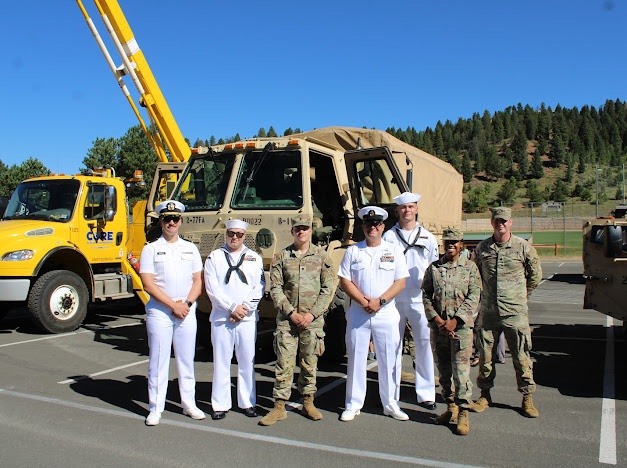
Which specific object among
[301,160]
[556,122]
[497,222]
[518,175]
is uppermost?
[556,122]

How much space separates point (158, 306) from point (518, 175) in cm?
10176

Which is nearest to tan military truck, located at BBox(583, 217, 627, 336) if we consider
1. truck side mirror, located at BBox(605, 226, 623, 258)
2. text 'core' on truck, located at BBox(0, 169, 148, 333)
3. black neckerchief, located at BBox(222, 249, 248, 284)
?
truck side mirror, located at BBox(605, 226, 623, 258)

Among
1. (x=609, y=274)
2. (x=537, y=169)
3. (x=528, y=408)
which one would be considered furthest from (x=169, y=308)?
(x=537, y=169)

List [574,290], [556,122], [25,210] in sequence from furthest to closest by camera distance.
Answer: [556,122] → [574,290] → [25,210]

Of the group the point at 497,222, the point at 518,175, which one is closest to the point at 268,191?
the point at 497,222

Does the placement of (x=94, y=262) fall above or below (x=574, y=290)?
above

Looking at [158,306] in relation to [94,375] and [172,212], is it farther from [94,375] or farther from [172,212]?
[94,375]

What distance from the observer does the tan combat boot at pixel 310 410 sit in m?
5.18

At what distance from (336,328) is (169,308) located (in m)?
2.46

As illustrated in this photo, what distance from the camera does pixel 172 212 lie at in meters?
5.29

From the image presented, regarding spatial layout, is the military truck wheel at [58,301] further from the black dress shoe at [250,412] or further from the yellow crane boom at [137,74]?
the black dress shoe at [250,412]

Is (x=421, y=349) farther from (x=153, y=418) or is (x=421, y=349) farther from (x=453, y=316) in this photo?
(x=153, y=418)

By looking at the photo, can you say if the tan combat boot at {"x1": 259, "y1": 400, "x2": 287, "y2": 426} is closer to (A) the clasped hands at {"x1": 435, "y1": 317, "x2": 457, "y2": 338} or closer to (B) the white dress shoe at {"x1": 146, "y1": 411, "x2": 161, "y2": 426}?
(B) the white dress shoe at {"x1": 146, "y1": 411, "x2": 161, "y2": 426}

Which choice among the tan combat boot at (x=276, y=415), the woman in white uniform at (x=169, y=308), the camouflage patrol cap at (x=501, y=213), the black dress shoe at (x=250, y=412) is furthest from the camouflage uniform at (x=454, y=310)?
the woman in white uniform at (x=169, y=308)
